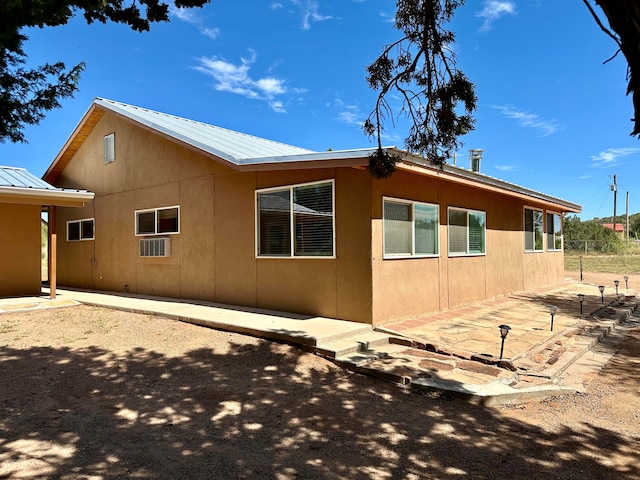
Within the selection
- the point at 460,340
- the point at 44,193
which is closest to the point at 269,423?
the point at 460,340

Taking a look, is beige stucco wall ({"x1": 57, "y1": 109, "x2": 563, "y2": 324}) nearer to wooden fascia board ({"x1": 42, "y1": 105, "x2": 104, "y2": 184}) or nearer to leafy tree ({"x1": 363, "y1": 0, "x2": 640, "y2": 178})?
wooden fascia board ({"x1": 42, "y1": 105, "x2": 104, "y2": 184})

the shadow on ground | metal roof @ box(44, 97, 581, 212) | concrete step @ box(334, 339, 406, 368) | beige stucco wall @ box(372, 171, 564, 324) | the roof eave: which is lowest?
the shadow on ground

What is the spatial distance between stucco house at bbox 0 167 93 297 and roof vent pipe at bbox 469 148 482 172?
35.6 feet

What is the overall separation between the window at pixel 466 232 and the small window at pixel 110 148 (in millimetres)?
9710

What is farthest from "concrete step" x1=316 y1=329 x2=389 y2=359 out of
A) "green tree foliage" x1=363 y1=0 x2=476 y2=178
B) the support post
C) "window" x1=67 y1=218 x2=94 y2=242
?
"window" x1=67 y1=218 x2=94 y2=242

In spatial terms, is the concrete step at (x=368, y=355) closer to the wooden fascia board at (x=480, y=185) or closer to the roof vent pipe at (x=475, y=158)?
the wooden fascia board at (x=480, y=185)

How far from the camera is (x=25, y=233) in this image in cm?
1098

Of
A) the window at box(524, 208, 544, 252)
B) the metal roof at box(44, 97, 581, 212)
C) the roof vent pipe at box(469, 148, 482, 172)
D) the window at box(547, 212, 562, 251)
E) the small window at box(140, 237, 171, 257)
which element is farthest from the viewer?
the window at box(547, 212, 562, 251)

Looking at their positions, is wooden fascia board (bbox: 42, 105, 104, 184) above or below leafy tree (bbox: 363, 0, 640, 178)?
above

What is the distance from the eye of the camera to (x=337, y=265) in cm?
702

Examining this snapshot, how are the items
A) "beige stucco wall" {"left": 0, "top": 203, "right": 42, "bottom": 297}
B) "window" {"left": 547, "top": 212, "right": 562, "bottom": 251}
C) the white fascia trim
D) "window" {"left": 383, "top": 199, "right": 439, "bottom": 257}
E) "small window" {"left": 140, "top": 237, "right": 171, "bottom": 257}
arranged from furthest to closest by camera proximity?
"window" {"left": 547, "top": 212, "right": 562, "bottom": 251}, "beige stucco wall" {"left": 0, "top": 203, "right": 42, "bottom": 297}, "small window" {"left": 140, "top": 237, "right": 171, "bottom": 257}, the white fascia trim, "window" {"left": 383, "top": 199, "right": 439, "bottom": 257}

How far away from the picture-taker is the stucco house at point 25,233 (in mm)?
9961

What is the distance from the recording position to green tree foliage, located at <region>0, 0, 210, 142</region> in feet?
12.2

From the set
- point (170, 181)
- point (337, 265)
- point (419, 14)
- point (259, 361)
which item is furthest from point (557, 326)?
point (170, 181)
